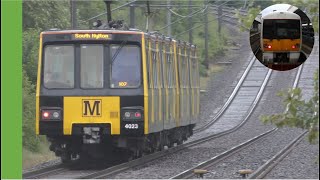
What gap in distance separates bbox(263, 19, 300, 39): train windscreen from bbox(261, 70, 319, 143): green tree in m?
10.1

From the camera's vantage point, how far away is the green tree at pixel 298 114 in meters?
11.8

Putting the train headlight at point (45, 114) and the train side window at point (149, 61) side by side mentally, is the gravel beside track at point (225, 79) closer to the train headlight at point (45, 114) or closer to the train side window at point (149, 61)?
the train side window at point (149, 61)

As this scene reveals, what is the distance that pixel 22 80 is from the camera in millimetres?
27281

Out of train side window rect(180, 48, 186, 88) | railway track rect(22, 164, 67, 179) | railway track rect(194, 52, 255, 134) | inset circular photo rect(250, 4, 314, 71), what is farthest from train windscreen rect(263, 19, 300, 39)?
railway track rect(194, 52, 255, 134)

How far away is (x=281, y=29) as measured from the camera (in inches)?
922

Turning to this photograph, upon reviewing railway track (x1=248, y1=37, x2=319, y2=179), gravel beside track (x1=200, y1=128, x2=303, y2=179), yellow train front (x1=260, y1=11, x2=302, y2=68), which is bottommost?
gravel beside track (x1=200, y1=128, x2=303, y2=179)

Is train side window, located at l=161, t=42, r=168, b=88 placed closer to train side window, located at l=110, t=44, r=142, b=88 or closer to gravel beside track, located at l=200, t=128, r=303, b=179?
gravel beside track, located at l=200, t=128, r=303, b=179

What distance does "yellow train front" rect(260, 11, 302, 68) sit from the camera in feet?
72.7

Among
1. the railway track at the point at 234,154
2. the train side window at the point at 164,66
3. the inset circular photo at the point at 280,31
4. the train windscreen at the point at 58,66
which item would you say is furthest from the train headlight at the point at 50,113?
the inset circular photo at the point at 280,31

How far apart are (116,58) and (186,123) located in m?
8.07

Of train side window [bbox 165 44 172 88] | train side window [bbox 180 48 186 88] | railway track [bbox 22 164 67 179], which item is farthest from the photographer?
train side window [bbox 180 48 186 88]

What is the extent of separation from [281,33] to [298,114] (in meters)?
11.6

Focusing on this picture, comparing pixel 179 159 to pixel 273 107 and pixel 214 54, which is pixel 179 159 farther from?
pixel 214 54

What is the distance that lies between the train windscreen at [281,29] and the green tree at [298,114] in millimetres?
10060
